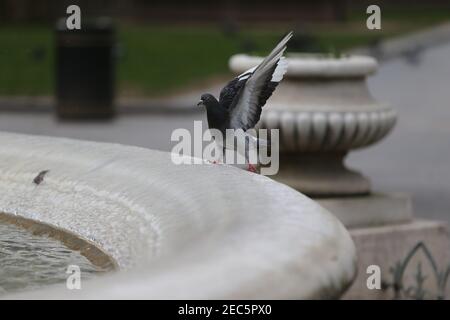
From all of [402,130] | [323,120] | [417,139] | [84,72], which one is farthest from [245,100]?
[84,72]

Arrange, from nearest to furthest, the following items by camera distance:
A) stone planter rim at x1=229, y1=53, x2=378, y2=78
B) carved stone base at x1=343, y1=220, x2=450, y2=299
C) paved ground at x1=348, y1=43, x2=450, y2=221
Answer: carved stone base at x1=343, y1=220, x2=450, y2=299
stone planter rim at x1=229, y1=53, x2=378, y2=78
paved ground at x1=348, y1=43, x2=450, y2=221

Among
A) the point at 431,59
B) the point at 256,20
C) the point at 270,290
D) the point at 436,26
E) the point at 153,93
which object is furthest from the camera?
the point at 256,20

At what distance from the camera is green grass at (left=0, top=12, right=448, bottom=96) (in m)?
21.0

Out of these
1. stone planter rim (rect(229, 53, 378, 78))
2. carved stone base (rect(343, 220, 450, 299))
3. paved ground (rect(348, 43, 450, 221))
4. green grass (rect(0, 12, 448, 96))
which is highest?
green grass (rect(0, 12, 448, 96))

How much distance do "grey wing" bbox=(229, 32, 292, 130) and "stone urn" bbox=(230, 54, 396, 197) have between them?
2930mm

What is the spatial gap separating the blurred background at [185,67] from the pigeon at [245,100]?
4238 millimetres

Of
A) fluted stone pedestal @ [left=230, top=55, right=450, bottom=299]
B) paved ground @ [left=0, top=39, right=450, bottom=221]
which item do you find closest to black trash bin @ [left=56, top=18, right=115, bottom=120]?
paved ground @ [left=0, top=39, right=450, bottom=221]

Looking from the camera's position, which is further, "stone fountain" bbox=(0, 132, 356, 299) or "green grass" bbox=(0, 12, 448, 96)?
"green grass" bbox=(0, 12, 448, 96)

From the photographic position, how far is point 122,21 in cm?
3562

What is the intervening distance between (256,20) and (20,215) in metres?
31.2

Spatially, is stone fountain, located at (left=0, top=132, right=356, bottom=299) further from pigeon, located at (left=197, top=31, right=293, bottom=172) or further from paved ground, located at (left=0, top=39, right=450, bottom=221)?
paved ground, located at (left=0, top=39, right=450, bottom=221)

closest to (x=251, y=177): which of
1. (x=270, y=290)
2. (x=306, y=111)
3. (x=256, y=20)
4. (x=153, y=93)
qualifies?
(x=270, y=290)

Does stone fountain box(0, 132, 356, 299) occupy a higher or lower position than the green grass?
lower

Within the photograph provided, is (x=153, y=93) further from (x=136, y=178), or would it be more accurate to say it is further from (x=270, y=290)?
(x=270, y=290)
